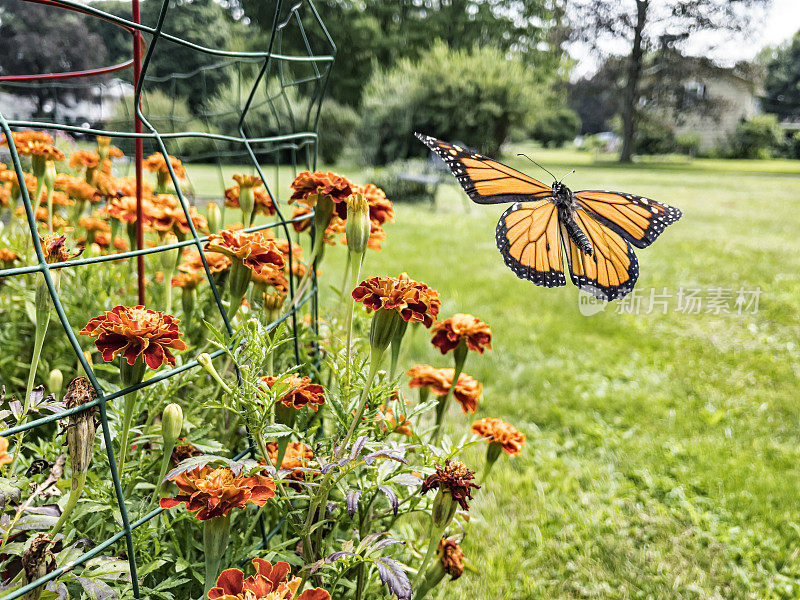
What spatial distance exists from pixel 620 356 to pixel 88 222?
247cm

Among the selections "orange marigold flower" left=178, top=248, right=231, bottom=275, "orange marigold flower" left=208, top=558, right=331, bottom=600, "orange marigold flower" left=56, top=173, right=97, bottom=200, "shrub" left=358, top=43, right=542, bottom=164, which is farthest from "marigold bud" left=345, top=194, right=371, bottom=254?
"shrub" left=358, top=43, right=542, bottom=164

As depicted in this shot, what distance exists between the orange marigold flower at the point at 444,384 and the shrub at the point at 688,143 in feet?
74.5

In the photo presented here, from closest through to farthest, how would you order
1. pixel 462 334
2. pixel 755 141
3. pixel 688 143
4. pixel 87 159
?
pixel 462 334
pixel 87 159
pixel 755 141
pixel 688 143

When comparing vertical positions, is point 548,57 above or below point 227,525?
above

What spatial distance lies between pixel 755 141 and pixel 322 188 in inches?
940

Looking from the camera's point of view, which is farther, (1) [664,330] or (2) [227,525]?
(1) [664,330]

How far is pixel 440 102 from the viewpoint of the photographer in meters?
10.2

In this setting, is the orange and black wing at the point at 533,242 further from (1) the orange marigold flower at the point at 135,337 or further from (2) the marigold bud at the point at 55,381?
(2) the marigold bud at the point at 55,381

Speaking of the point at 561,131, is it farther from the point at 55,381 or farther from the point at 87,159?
the point at 55,381

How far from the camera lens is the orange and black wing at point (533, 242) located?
1.16 meters

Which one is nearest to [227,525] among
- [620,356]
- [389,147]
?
[620,356]

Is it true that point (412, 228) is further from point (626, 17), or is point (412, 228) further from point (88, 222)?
point (626, 17)

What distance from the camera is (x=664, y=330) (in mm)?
3277

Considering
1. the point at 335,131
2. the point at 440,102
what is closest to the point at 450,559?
the point at 440,102
